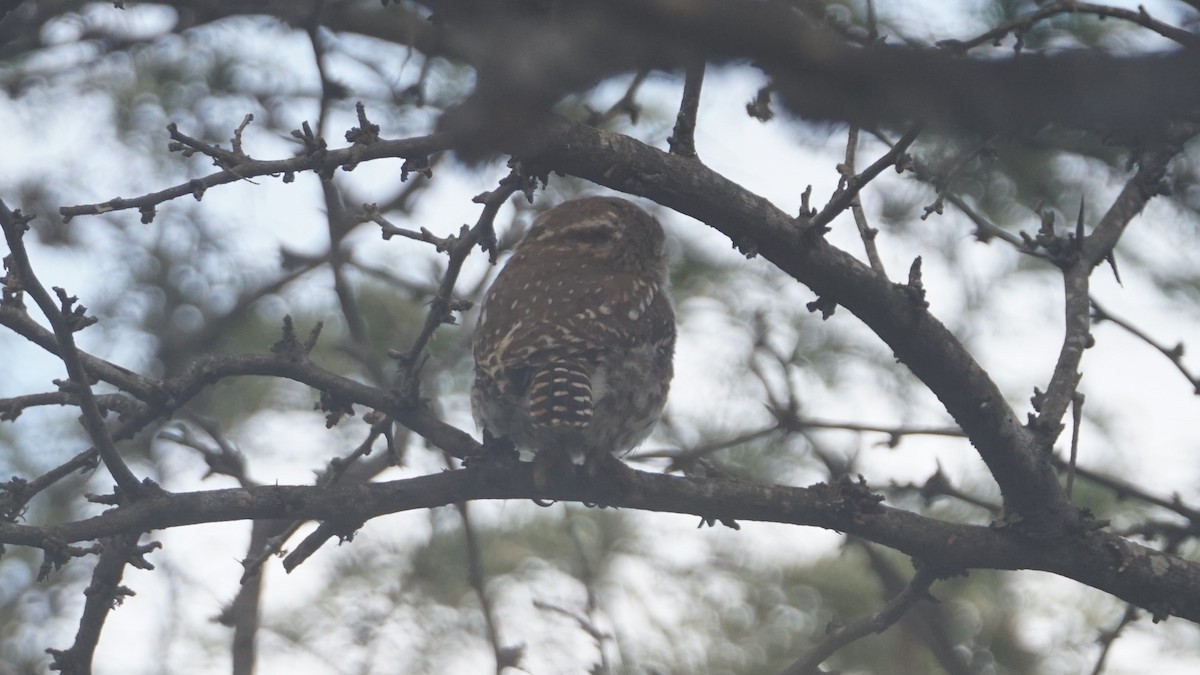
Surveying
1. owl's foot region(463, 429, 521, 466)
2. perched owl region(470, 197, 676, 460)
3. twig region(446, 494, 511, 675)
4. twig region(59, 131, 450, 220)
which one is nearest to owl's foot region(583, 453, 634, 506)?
perched owl region(470, 197, 676, 460)

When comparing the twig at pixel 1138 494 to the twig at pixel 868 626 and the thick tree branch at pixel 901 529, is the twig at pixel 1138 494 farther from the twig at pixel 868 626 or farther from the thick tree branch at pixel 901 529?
the twig at pixel 868 626

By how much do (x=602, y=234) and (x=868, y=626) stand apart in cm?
246

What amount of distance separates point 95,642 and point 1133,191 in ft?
12.1

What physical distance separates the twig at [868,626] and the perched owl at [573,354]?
104 cm

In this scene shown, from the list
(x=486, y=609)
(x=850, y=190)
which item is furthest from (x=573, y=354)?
(x=850, y=190)

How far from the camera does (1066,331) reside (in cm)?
400

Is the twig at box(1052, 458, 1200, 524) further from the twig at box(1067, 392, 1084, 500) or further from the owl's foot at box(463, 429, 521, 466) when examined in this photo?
the owl's foot at box(463, 429, 521, 466)

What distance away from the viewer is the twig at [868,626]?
3.61 meters

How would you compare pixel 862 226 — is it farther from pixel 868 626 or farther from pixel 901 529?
pixel 868 626

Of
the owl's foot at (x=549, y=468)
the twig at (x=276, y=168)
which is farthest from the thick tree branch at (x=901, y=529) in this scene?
the twig at (x=276, y=168)

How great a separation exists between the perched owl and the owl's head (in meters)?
0.04

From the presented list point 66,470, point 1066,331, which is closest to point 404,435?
point 66,470

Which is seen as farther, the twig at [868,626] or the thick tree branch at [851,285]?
the twig at [868,626]

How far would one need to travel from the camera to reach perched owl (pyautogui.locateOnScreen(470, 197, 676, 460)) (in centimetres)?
425
